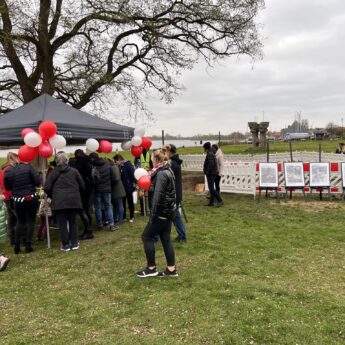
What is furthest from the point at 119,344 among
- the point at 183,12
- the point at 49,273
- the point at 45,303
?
the point at 183,12

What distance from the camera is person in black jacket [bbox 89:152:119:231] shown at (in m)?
7.97

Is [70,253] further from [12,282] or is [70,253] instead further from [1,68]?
[1,68]

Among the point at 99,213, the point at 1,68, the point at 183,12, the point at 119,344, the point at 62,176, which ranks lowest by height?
the point at 119,344

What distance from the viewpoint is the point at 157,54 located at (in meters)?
13.7

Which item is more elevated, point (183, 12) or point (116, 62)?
point (183, 12)

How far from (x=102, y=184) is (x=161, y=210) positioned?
10.9 ft

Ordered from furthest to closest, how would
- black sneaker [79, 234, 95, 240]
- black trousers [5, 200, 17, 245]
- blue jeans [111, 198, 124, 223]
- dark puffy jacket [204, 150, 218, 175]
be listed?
dark puffy jacket [204, 150, 218, 175], blue jeans [111, 198, 124, 223], black sneaker [79, 234, 95, 240], black trousers [5, 200, 17, 245]

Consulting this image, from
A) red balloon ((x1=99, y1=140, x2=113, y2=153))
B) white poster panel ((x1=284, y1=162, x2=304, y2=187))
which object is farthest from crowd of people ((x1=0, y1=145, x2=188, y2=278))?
white poster panel ((x1=284, y1=162, x2=304, y2=187))

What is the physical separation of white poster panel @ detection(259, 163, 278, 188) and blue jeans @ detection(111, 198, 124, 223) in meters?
4.73

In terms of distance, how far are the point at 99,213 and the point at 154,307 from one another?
14.3 feet

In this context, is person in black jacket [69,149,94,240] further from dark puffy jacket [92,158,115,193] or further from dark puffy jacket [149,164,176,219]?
dark puffy jacket [149,164,176,219]

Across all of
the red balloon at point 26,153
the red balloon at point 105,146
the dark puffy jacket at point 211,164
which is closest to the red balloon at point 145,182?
the red balloon at point 26,153

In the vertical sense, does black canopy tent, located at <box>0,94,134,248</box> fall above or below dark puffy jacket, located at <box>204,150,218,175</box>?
above

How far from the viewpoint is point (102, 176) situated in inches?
315
